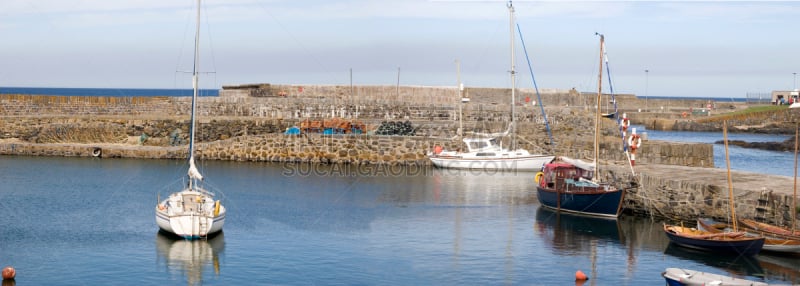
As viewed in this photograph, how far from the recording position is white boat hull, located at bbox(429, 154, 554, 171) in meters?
41.6

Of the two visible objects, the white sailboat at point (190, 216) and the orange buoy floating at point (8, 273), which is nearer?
the orange buoy floating at point (8, 273)

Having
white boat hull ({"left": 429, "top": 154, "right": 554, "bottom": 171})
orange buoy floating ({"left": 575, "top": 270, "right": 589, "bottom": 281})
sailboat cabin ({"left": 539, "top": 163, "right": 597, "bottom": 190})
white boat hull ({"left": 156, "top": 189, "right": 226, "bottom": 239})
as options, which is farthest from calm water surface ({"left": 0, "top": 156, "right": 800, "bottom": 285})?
white boat hull ({"left": 429, "top": 154, "right": 554, "bottom": 171})

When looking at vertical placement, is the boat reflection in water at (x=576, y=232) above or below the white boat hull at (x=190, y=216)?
below

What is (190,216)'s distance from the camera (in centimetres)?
2417

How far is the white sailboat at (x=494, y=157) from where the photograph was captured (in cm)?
4162

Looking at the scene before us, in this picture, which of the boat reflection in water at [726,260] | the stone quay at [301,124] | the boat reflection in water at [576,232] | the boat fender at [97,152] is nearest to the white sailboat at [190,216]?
the boat reflection in water at [576,232]

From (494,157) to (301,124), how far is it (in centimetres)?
1156

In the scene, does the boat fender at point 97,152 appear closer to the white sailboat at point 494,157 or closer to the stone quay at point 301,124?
the stone quay at point 301,124

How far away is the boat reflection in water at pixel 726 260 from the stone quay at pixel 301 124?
27.1 feet

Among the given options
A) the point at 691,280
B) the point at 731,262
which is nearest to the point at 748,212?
the point at 731,262

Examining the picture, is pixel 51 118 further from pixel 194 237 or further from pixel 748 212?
pixel 748 212

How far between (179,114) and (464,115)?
1646 centimetres

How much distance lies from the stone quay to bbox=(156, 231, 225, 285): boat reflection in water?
574 inches

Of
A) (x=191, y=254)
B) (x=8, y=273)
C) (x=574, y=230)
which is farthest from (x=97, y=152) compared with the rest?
(x=574, y=230)
